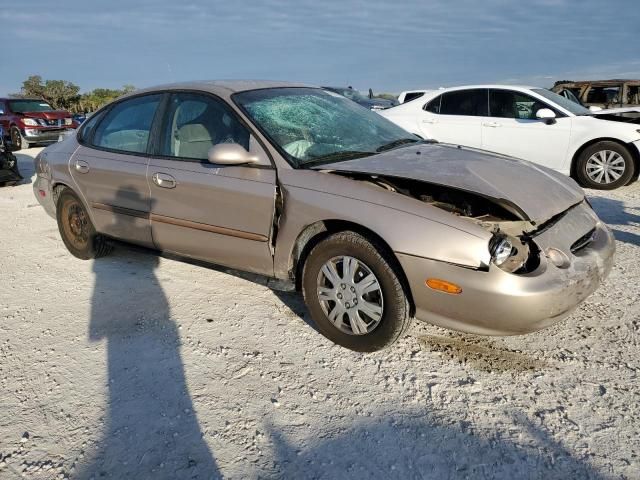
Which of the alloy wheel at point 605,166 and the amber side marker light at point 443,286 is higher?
the alloy wheel at point 605,166

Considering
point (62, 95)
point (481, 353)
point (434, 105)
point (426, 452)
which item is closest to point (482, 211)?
point (481, 353)

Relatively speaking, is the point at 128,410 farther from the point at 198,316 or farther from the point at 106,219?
the point at 106,219

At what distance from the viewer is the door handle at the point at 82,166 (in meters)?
4.09

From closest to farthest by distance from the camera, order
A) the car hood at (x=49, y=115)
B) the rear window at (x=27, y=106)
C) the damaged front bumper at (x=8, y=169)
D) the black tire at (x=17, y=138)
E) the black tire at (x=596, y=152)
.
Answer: the black tire at (x=596, y=152) → the damaged front bumper at (x=8, y=169) → the black tire at (x=17, y=138) → the car hood at (x=49, y=115) → the rear window at (x=27, y=106)

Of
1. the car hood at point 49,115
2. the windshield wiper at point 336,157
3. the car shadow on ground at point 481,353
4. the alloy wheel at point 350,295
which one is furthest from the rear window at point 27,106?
the car shadow on ground at point 481,353

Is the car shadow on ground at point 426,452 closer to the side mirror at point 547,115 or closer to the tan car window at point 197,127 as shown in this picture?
the tan car window at point 197,127

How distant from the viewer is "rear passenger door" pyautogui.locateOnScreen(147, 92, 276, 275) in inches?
121

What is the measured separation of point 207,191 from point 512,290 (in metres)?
2.00

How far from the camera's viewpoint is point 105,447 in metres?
2.19

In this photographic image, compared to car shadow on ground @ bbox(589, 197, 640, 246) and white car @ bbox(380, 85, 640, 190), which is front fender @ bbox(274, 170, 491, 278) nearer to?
car shadow on ground @ bbox(589, 197, 640, 246)

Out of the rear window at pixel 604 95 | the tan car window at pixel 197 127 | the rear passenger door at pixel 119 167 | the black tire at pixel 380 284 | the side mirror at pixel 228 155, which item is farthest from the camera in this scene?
the rear window at pixel 604 95

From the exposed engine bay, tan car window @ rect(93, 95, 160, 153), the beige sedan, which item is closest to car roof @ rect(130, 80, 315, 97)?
the beige sedan

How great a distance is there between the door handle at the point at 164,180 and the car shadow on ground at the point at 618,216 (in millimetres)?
4050

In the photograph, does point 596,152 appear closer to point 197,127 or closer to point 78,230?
point 197,127
